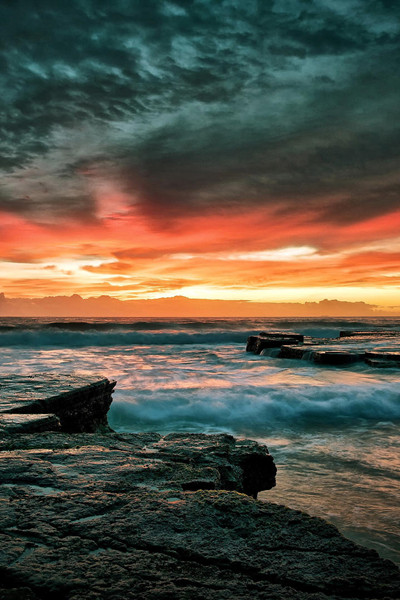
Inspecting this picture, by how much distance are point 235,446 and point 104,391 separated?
2.04m

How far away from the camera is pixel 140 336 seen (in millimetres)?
35188

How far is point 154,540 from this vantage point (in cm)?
166

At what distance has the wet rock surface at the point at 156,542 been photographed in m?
1.39

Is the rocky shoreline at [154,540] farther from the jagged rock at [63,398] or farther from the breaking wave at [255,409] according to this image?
the breaking wave at [255,409]

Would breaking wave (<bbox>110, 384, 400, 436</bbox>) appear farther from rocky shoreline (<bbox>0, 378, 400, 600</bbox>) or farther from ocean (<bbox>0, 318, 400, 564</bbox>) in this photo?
rocky shoreline (<bbox>0, 378, 400, 600</bbox>)

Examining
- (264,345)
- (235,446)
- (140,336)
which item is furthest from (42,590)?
(140,336)

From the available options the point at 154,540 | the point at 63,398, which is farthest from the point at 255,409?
the point at 154,540

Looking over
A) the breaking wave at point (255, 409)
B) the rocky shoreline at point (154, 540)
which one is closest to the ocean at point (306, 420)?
the breaking wave at point (255, 409)

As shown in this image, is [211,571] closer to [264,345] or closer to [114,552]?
[114,552]

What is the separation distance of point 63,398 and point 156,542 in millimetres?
2722

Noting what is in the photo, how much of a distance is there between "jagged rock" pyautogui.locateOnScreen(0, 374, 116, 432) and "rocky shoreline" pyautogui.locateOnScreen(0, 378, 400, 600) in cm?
120

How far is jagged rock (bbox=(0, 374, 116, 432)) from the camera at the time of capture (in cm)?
388

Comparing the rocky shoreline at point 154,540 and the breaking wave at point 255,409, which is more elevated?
the rocky shoreline at point 154,540

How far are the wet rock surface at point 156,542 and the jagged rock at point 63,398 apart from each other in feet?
4.39
